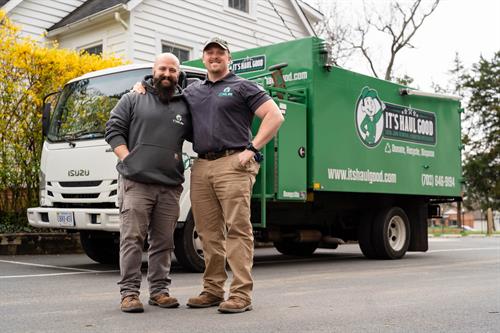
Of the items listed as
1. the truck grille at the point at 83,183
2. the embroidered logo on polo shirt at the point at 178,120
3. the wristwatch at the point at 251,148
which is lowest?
the truck grille at the point at 83,183

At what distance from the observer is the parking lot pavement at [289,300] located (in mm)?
4719

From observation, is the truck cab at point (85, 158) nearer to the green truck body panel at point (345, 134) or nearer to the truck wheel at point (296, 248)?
the green truck body panel at point (345, 134)

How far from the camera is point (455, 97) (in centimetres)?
1226

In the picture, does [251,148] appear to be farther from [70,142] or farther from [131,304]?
[70,142]

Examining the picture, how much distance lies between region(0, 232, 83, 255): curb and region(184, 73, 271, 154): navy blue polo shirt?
261 inches

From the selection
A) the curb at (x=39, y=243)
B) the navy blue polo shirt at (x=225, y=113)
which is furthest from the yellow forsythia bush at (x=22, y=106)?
the navy blue polo shirt at (x=225, y=113)

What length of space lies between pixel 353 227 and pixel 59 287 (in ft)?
18.2

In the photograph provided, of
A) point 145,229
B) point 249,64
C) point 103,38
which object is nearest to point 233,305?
point 145,229

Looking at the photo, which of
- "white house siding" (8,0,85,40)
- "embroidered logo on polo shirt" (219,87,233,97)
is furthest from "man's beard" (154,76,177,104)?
"white house siding" (8,0,85,40)

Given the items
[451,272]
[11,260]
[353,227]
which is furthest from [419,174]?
[11,260]

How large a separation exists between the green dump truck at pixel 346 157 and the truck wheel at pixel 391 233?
2 cm

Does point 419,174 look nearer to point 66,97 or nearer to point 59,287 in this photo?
point 66,97

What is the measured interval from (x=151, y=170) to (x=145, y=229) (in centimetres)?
46

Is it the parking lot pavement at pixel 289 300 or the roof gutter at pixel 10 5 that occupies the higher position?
the roof gutter at pixel 10 5
